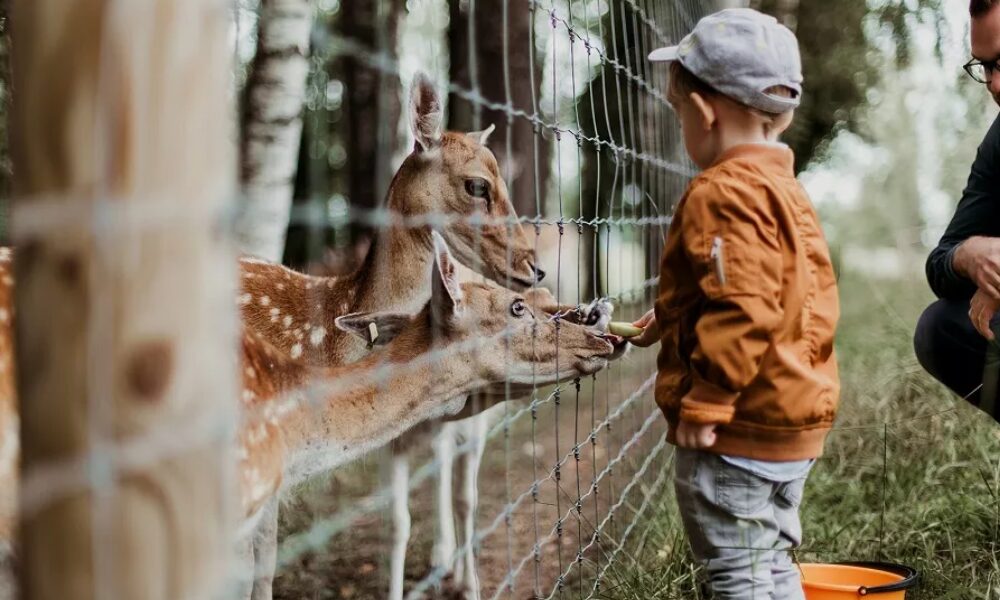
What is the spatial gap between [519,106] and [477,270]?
15.4 ft

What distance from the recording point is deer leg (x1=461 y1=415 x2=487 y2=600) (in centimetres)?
421

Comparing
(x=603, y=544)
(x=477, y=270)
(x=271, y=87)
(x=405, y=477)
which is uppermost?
(x=271, y=87)

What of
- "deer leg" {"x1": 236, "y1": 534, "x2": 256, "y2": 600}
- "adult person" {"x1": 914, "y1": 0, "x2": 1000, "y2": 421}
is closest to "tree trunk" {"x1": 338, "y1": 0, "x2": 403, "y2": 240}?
"adult person" {"x1": 914, "y1": 0, "x2": 1000, "y2": 421}

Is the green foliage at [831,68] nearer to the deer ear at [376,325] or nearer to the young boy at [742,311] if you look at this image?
the deer ear at [376,325]

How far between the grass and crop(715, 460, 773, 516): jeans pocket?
76 centimetres

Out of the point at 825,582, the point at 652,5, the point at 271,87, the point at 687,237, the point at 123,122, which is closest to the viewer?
the point at 123,122

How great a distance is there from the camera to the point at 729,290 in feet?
8.14

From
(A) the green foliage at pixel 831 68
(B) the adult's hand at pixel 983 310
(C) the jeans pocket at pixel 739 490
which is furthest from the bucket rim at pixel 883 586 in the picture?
(A) the green foliage at pixel 831 68

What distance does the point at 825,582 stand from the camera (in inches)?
139

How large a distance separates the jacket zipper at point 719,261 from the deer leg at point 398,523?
2.08 m

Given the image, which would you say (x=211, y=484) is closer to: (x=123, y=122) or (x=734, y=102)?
(x=123, y=122)

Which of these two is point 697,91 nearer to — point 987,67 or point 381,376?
point 381,376

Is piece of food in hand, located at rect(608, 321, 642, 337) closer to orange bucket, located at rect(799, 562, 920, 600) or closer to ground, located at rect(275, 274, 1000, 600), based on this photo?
ground, located at rect(275, 274, 1000, 600)

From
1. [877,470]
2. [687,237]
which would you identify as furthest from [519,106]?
[687,237]
